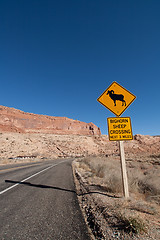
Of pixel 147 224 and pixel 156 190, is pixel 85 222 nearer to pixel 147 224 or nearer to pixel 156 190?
Result: pixel 147 224

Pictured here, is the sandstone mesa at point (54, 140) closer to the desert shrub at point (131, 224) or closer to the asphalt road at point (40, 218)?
the asphalt road at point (40, 218)

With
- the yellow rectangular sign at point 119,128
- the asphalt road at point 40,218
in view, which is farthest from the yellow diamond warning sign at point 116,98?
the asphalt road at point 40,218

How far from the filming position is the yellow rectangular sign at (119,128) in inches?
155

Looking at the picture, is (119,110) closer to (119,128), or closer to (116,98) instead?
(116,98)

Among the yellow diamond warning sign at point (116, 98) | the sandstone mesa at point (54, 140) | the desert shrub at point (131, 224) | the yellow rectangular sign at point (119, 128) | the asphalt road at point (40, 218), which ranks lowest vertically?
the asphalt road at point (40, 218)

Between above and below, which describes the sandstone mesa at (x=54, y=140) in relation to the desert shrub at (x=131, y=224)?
above

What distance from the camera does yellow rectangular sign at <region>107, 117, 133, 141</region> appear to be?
155 inches

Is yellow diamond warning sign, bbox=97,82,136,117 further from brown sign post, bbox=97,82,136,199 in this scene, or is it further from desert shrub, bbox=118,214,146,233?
desert shrub, bbox=118,214,146,233

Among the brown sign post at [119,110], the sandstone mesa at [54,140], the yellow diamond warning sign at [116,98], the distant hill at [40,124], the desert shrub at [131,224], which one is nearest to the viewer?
the desert shrub at [131,224]

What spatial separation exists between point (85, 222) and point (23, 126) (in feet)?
373

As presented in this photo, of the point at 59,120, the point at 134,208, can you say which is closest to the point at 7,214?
the point at 134,208

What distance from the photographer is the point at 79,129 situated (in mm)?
135500

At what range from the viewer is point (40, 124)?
11719cm

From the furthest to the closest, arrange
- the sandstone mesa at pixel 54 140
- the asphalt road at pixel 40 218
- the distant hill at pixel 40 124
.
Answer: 1. the distant hill at pixel 40 124
2. the sandstone mesa at pixel 54 140
3. the asphalt road at pixel 40 218
